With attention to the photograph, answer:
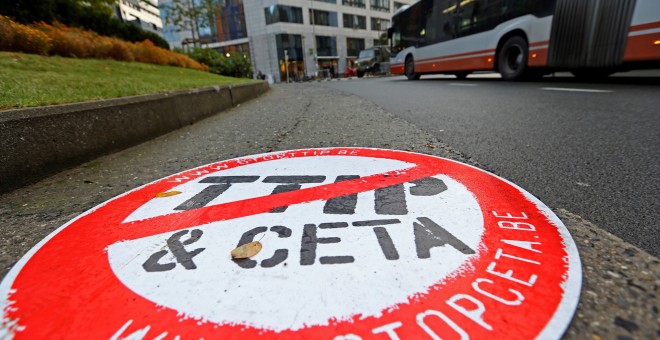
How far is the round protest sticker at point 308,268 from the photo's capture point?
2.64 feet

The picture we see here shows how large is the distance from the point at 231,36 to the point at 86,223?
49.4 metres

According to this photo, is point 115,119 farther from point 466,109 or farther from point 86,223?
point 466,109

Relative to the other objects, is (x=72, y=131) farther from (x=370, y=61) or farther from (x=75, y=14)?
(x=370, y=61)

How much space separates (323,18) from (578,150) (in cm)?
4852

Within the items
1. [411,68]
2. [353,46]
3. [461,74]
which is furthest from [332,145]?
[353,46]

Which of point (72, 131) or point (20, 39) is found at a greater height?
point (20, 39)

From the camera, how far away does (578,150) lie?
238 centimetres

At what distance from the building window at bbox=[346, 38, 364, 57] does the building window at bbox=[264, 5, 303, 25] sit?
9.57 m

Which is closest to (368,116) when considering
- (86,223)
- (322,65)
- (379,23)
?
(86,223)

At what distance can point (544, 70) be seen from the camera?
9656mm

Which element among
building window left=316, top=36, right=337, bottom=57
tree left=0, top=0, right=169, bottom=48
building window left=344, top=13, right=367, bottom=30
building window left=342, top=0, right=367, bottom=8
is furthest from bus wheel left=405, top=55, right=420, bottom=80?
building window left=342, top=0, right=367, bottom=8

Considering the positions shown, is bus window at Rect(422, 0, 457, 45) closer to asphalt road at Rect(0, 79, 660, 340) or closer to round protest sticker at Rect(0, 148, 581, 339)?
asphalt road at Rect(0, 79, 660, 340)

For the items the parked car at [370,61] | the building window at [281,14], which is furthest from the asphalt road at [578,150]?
the building window at [281,14]

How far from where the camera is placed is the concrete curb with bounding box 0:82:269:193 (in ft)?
6.82
